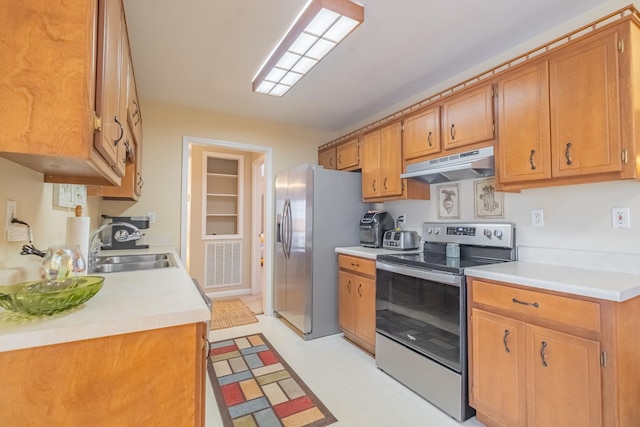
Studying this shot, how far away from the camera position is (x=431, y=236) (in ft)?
9.00

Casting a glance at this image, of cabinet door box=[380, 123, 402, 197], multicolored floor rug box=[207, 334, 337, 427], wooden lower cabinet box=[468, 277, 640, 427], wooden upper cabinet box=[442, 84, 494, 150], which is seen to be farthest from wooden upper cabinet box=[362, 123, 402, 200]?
multicolored floor rug box=[207, 334, 337, 427]

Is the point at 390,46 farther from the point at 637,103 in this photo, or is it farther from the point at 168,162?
the point at 168,162

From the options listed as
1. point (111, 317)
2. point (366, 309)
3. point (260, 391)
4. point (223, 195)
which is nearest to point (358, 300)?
point (366, 309)

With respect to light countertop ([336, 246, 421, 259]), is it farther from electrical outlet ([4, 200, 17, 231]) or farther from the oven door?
electrical outlet ([4, 200, 17, 231])

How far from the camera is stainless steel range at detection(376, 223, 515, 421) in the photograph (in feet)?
5.99

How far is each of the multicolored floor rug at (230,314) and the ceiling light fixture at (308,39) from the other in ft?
8.16

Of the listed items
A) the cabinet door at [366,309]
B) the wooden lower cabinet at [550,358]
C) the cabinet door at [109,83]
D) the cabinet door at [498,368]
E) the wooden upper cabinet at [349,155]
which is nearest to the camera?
the cabinet door at [109,83]

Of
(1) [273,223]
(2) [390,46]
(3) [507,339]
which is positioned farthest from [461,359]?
(1) [273,223]

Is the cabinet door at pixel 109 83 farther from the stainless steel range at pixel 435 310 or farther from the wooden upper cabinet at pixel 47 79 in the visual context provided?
the stainless steel range at pixel 435 310

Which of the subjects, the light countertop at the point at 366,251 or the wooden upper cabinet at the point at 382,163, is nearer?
the light countertop at the point at 366,251

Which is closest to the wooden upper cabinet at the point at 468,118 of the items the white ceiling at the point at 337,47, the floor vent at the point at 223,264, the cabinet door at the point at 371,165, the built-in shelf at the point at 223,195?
the white ceiling at the point at 337,47

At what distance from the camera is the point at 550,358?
4.78 ft

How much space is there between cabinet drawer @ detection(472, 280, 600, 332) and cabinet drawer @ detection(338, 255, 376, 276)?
0.99m

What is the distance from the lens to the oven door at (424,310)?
6.01 ft
